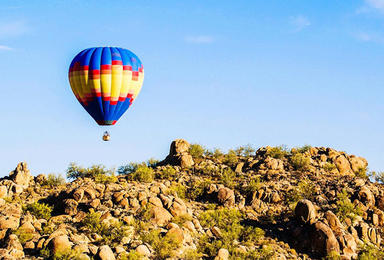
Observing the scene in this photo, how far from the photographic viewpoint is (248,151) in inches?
2680

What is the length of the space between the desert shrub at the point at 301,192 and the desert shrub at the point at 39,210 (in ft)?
70.7

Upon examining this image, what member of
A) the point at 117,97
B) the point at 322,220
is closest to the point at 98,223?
the point at 117,97

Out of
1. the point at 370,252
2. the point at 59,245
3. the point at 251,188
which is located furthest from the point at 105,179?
the point at 370,252

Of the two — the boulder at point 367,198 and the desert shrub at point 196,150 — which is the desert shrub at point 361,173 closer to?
the boulder at point 367,198

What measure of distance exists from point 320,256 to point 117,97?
2304cm

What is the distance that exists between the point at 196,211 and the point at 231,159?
12824 millimetres

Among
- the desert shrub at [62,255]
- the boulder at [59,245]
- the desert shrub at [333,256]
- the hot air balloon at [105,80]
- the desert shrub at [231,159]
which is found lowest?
the desert shrub at [333,256]

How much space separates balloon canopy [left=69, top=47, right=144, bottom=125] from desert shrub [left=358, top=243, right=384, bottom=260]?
24.9 m

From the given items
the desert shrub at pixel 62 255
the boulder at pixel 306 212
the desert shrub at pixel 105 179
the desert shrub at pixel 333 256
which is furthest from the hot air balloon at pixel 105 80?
the desert shrub at pixel 333 256

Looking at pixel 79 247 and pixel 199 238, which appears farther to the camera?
pixel 199 238

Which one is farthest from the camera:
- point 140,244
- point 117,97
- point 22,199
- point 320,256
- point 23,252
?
point 117,97

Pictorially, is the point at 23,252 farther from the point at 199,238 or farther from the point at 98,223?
the point at 199,238

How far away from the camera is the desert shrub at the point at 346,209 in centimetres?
5300

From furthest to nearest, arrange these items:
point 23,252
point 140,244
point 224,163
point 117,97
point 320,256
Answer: point 224,163
point 117,97
point 320,256
point 140,244
point 23,252
